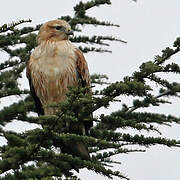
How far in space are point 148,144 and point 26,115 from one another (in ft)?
5.78

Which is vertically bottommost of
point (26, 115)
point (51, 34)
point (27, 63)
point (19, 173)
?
point (19, 173)

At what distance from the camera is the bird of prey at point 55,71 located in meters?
6.59

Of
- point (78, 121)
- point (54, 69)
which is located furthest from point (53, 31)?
point (78, 121)

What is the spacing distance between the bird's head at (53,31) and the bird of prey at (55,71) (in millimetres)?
66

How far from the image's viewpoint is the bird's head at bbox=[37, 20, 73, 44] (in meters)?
7.04

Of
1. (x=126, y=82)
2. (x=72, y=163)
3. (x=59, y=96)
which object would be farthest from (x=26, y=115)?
(x=126, y=82)

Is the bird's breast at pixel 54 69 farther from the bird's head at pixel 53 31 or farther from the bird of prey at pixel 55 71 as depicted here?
the bird's head at pixel 53 31

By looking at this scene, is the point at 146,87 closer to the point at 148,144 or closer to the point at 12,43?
the point at 148,144

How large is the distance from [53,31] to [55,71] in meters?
0.86

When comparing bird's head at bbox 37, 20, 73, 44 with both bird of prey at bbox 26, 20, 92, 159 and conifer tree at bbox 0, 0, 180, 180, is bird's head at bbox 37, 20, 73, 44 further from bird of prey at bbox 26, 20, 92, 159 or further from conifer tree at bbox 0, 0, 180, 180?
conifer tree at bbox 0, 0, 180, 180

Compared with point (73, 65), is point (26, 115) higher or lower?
lower

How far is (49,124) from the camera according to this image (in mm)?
3869

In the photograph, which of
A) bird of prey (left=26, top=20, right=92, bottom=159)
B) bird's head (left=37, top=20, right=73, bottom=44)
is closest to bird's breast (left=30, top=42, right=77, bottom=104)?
bird of prey (left=26, top=20, right=92, bottom=159)

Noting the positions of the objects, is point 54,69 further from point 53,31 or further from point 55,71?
point 53,31
